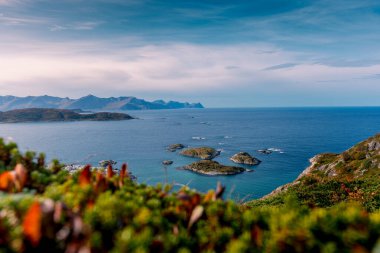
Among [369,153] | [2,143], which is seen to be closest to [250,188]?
[369,153]

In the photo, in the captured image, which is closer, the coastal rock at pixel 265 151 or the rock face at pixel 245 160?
the rock face at pixel 245 160

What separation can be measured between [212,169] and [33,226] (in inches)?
3280

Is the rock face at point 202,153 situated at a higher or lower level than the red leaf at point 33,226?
lower

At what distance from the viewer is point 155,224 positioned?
284 cm

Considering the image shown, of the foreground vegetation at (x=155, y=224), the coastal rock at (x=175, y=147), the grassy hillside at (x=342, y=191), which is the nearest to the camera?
the foreground vegetation at (x=155, y=224)

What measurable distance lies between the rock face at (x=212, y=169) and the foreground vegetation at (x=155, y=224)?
263ft

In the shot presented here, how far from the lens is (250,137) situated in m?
149

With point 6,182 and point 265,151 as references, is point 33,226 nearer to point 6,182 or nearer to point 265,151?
point 6,182

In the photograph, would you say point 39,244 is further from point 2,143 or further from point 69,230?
point 2,143

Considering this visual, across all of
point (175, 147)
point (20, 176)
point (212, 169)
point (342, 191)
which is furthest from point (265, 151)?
point (20, 176)

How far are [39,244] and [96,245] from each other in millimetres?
453

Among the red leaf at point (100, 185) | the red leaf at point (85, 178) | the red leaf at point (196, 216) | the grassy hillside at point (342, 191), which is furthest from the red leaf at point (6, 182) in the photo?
the grassy hillside at point (342, 191)

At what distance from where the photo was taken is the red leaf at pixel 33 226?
2271 millimetres

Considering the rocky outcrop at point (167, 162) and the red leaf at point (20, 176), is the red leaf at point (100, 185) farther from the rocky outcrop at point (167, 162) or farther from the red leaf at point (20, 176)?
the rocky outcrop at point (167, 162)
